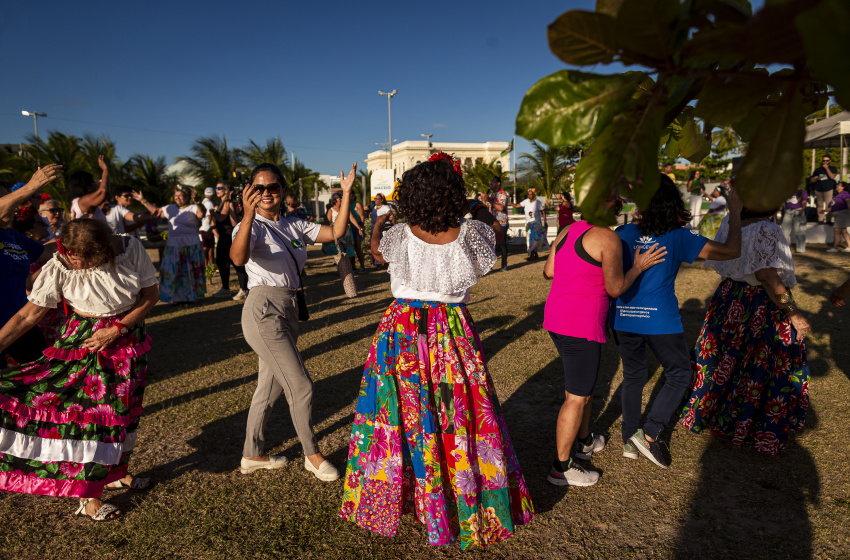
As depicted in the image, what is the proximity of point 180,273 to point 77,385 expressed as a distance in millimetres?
6423

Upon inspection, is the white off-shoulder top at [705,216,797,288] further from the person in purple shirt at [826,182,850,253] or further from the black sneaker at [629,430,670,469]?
the person in purple shirt at [826,182,850,253]

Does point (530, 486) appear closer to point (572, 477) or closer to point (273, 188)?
point (572, 477)

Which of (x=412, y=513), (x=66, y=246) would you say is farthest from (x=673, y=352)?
(x=66, y=246)

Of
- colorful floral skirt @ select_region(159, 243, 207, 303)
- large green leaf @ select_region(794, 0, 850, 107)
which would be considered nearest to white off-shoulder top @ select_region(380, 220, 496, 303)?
large green leaf @ select_region(794, 0, 850, 107)

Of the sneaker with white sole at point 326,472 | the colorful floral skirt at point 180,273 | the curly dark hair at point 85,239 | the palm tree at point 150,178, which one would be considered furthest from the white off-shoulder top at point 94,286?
the palm tree at point 150,178

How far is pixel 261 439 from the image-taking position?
10.9 ft

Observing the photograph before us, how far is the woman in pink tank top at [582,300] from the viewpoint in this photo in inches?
109

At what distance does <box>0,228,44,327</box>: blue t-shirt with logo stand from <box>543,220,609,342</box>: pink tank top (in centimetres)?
365

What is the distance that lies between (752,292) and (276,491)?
3506mm

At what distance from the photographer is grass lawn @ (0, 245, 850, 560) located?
8.57 ft

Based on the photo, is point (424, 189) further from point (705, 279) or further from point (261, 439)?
point (705, 279)

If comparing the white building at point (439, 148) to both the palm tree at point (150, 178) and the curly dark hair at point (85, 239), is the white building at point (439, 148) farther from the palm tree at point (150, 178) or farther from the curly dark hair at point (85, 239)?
the curly dark hair at point (85, 239)

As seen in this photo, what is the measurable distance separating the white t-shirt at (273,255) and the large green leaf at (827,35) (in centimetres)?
279

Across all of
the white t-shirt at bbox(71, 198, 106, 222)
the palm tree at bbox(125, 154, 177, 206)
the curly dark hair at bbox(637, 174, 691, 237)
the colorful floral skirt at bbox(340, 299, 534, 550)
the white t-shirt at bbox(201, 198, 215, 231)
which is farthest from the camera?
the palm tree at bbox(125, 154, 177, 206)
